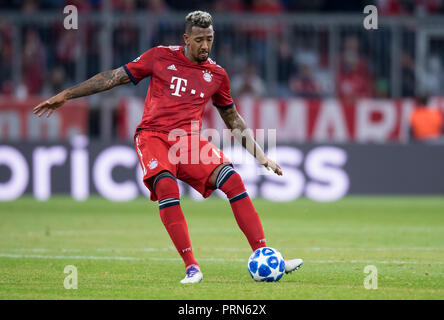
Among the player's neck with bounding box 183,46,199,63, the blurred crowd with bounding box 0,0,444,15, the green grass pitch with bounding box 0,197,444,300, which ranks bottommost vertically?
the green grass pitch with bounding box 0,197,444,300

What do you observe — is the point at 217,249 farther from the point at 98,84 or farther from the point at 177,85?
the point at 98,84

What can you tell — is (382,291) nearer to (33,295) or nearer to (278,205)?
(33,295)

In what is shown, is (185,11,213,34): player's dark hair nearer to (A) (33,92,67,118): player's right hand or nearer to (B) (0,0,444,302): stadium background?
(A) (33,92,67,118): player's right hand

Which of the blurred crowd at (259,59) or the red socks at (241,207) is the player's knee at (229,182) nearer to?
the red socks at (241,207)

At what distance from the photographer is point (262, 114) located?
1834 centimetres

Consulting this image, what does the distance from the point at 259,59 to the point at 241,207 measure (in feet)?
38.3

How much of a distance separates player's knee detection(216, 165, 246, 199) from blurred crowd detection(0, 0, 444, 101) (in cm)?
1108

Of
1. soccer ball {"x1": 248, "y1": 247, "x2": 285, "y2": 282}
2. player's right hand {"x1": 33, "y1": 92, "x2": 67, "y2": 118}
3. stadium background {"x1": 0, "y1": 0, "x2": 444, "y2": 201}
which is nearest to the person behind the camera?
soccer ball {"x1": 248, "y1": 247, "x2": 285, "y2": 282}

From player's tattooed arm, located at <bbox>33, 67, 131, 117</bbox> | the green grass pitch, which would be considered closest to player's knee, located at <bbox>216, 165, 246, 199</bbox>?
the green grass pitch

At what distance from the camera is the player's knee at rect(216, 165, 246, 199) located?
7.46 m

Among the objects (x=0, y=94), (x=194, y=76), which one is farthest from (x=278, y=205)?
(x=194, y=76)

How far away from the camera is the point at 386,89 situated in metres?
19.0

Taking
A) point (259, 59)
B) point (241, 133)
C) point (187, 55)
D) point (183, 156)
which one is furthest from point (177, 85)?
point (259, 59)

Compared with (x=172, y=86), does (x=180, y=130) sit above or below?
below
